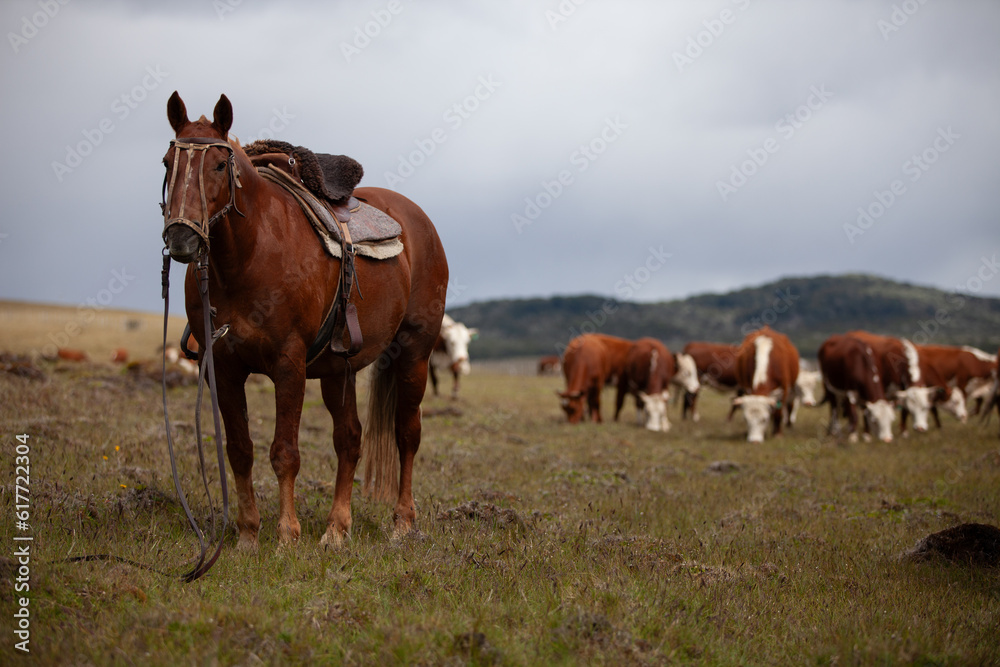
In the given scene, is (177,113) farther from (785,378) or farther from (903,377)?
(903,377)

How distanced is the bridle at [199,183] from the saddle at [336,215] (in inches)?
30.5

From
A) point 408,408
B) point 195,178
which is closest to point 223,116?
point 195,178

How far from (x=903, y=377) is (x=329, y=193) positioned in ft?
55.9

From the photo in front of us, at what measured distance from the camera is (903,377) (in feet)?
59.2

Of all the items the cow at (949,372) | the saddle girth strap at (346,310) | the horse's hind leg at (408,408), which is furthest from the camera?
the cow at (949,372)

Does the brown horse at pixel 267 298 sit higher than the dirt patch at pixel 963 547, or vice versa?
the brown horse at pixel 267 298

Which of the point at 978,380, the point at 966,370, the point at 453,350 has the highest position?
the point at 966,370

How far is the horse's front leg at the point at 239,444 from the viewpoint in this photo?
485 centimetres

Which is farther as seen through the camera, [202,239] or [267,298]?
[267,298]

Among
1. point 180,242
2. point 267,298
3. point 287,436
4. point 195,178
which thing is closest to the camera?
point 180,242

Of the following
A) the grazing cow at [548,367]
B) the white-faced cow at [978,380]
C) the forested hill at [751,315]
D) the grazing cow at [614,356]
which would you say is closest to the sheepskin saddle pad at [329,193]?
the grazing cow at [614,356]

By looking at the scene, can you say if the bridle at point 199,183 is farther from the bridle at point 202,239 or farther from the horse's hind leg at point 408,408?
the horse's hind leg at point 408,408

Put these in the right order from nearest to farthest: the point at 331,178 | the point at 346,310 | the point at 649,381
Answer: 1. the point at 346,310
2. the point at 331,178
3. the point at 649,381

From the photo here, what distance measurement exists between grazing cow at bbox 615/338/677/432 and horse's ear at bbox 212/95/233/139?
15082 mm
